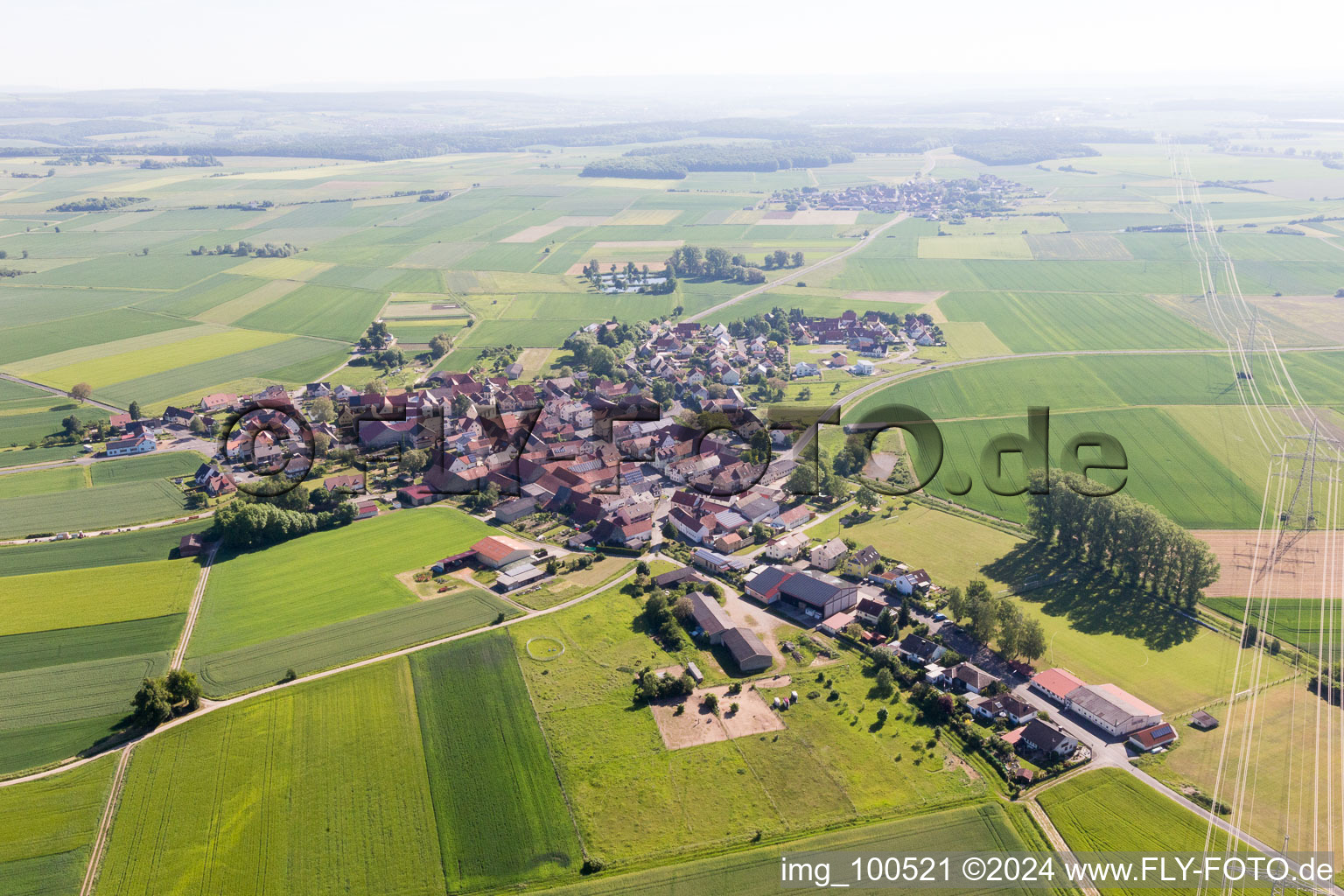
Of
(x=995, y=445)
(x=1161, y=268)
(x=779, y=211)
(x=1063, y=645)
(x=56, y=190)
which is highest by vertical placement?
(x=56, y=190)

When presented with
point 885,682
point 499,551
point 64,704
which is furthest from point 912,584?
point 64,704

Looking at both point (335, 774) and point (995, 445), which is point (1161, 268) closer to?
point (995, 445)

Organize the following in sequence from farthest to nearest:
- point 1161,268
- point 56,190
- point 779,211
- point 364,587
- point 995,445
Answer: point 56,190, point 779,211, point 1161,268, point 995,445, point 364,587

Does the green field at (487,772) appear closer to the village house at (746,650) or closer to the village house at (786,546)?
the village house at (746,650)

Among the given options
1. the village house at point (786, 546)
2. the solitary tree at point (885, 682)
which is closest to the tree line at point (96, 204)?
the village house at point (786, 546)

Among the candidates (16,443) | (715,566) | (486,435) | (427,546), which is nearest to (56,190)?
(16,443)

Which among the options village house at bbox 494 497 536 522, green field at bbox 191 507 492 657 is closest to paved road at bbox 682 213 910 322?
village house at bbox 494 497 536 522
